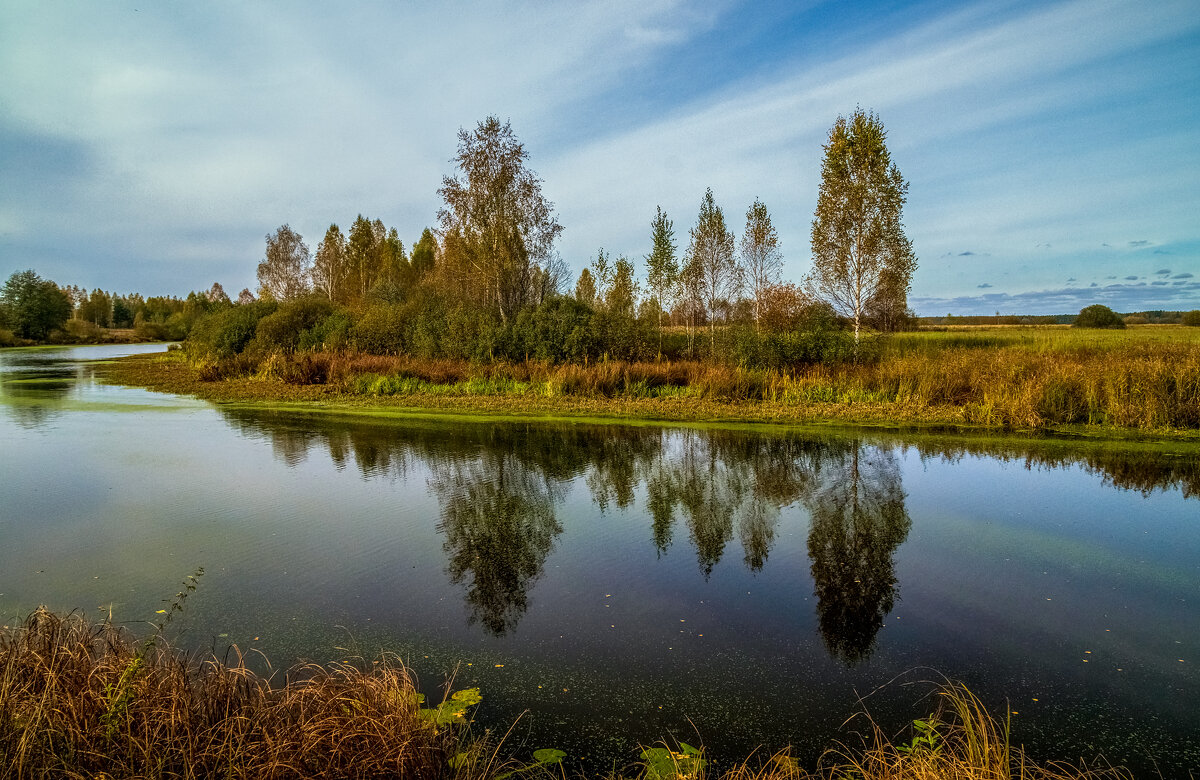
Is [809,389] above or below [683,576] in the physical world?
above

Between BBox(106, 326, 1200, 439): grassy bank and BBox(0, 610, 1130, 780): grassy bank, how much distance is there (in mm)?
12444

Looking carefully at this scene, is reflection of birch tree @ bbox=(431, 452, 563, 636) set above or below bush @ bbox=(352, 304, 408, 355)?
below

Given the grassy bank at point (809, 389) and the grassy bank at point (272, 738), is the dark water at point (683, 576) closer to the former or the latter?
the grassy bank at point (272, 738)

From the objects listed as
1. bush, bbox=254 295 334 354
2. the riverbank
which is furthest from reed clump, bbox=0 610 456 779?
bush, bbox=254 295 334 354

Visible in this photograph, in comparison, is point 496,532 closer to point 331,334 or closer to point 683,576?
point 683,576

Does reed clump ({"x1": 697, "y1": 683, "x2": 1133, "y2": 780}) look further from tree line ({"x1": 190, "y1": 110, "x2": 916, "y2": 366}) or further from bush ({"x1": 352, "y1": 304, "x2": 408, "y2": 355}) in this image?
bush ({"x1": 352, "y1": 304, "x2": 408, "y2": 355})

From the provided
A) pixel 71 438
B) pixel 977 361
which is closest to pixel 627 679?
pixel 71 438

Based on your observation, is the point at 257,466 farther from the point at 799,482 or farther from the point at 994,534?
the point at 994,534

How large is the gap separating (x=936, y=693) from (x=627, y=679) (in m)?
1.96

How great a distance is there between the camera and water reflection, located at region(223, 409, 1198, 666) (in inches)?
237

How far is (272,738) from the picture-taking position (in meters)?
3.08

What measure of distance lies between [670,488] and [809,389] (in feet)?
30.5

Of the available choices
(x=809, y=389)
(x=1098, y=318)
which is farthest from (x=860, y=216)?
(x=1098, y=318)

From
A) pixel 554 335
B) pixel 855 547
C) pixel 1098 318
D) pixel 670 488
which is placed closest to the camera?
pixel 855 547
